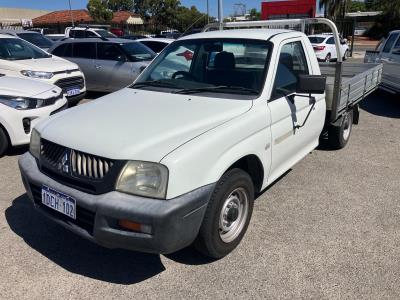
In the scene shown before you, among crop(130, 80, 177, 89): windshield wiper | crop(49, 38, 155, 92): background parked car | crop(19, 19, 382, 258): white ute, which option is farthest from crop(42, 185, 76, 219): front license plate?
crop(49, 38, 155, 92): background parked car

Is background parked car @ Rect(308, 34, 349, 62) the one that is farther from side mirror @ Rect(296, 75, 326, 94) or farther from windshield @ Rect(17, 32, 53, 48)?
side mirror @ Rect(296, 75, 326, 94)

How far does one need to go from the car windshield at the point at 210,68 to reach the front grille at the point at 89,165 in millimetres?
→ 1326

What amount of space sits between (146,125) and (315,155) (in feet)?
11.8

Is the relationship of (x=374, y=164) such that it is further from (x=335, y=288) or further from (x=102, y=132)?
(x=102, y=132)

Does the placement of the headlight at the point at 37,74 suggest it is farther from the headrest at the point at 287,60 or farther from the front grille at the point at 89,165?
the front grille at the point at 89,165

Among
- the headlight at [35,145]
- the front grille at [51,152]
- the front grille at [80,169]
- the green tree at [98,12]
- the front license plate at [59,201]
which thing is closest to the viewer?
the front grille at [80,169]

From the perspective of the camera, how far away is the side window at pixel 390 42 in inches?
383

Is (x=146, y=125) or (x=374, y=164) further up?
(x=146, y=125)

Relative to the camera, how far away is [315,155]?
596 centimetres

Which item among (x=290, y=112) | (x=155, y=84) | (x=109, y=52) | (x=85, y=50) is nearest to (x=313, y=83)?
(x=290, y=112)

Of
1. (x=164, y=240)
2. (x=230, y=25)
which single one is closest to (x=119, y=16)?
(x=230, y=25)

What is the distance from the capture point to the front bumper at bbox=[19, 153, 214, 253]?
101 inches

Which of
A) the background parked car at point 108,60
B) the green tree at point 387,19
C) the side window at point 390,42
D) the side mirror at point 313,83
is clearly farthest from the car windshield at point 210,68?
the green tree at point 387,19

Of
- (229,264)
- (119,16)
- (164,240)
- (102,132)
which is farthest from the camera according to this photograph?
(119,16)
